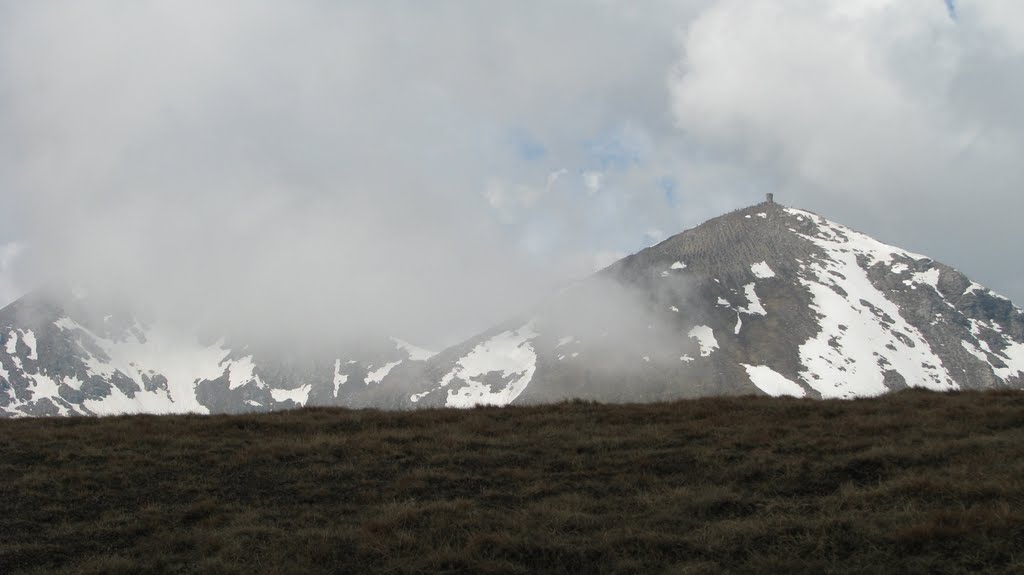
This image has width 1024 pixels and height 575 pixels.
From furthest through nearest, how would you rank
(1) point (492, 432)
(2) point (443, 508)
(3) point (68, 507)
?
(1) point (492, 432)
(3) point (68, 507)
(2) point (443, 508)

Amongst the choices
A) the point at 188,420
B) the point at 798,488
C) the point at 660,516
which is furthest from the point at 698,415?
the point at 188,420

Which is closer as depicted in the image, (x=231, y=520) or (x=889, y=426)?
(x=231, y=520)

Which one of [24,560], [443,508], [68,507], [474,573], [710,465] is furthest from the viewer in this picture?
[710,465]

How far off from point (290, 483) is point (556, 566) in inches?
306

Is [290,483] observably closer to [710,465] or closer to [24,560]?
[24,560]

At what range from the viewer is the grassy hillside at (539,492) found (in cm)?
1237

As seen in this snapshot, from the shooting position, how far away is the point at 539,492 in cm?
1642

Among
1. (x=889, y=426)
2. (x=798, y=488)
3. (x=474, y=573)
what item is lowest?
(x=474, y=573)

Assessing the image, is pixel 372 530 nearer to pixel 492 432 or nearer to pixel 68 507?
pixel 68 507

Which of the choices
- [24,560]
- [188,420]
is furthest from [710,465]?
[188,420]

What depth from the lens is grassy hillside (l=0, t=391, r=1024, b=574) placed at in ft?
40.6

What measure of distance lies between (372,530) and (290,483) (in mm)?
4447

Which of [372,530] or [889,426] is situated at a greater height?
[889,426]

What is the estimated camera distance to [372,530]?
14.1 metres
